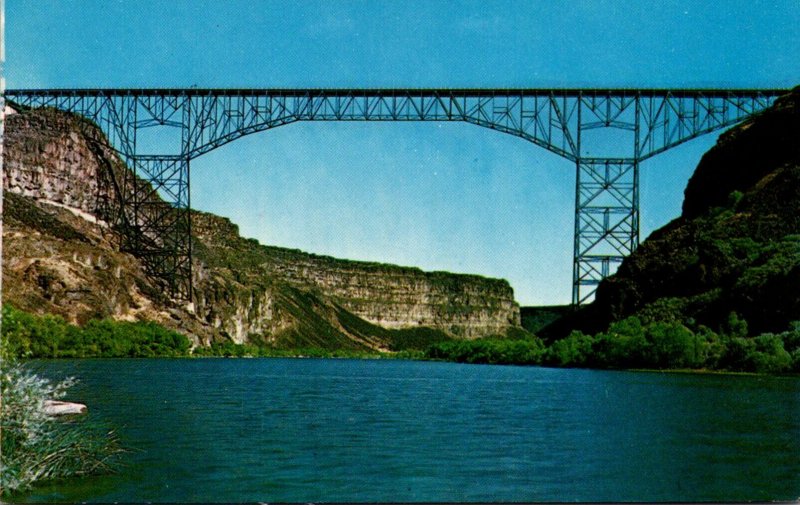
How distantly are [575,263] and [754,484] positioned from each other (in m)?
49.9

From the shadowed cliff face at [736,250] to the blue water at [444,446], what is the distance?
22.3m

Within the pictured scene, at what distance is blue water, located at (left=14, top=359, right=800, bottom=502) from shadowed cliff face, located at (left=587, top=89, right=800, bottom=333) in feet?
73.0

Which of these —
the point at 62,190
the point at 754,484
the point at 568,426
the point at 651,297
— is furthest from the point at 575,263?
the point at 62,190

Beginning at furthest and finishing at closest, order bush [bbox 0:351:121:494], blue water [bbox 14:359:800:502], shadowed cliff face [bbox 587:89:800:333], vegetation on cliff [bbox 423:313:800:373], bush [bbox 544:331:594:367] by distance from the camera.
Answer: bush [bbox 544:331:594:367] < shadowed cliff face [bbox 587:89:800:333] < vegetation on cliff [bbox 423:313:800:373] < blue water [bbox 14:359:800:502] < bush [bbox 0:351:121:494]

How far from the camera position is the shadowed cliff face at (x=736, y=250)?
68250 millimetres

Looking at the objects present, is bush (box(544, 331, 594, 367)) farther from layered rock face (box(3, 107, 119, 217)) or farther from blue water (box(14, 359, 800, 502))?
layered rock face (box(3, 107, 119, 217))

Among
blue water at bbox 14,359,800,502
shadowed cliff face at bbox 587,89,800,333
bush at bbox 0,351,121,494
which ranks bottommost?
blue water at bbox 14,359,800,502

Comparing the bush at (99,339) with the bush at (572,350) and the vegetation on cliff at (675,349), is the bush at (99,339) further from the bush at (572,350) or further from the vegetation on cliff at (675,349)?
the bush at (572,350)

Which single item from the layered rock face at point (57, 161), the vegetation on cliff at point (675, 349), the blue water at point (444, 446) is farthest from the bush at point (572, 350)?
the layered rock face at point (57, 161)

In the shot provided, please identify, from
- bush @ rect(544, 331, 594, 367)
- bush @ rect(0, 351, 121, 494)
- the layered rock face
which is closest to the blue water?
bush @ rect(0, 351, 121, 494)

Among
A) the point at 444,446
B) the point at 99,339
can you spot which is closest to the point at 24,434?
the point at 444,446

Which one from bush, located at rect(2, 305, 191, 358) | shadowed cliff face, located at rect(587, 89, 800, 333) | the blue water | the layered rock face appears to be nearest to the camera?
the blue water

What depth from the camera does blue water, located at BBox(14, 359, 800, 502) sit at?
19.1 metres

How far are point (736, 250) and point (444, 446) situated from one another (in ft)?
181
